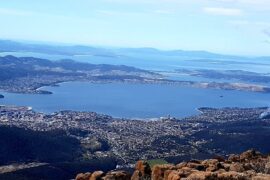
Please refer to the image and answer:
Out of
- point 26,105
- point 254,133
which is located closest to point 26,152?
point 254,133

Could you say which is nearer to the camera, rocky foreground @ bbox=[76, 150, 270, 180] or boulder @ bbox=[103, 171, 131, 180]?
rocky foreground @ bbox=[76, 150, 270, 180]

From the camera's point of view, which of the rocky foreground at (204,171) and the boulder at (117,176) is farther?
the boulder at (117,176)

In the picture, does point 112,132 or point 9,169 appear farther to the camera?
point 112,132

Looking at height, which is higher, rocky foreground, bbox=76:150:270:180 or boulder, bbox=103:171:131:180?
rocky foreground, bbox=76:150:270:180

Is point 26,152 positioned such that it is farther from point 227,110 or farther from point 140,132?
point 227,110

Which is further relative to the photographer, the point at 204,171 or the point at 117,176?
the point at 117,176

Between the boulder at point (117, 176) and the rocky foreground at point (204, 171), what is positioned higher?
the rocky foreground at point (204, 171)

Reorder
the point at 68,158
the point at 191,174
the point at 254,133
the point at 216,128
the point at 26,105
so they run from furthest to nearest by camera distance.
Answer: the point at 26,105 → the point at 216,128 → the point at 254,133 → the point at 68,158 → the point at 191,174

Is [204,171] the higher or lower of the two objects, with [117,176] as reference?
higher
